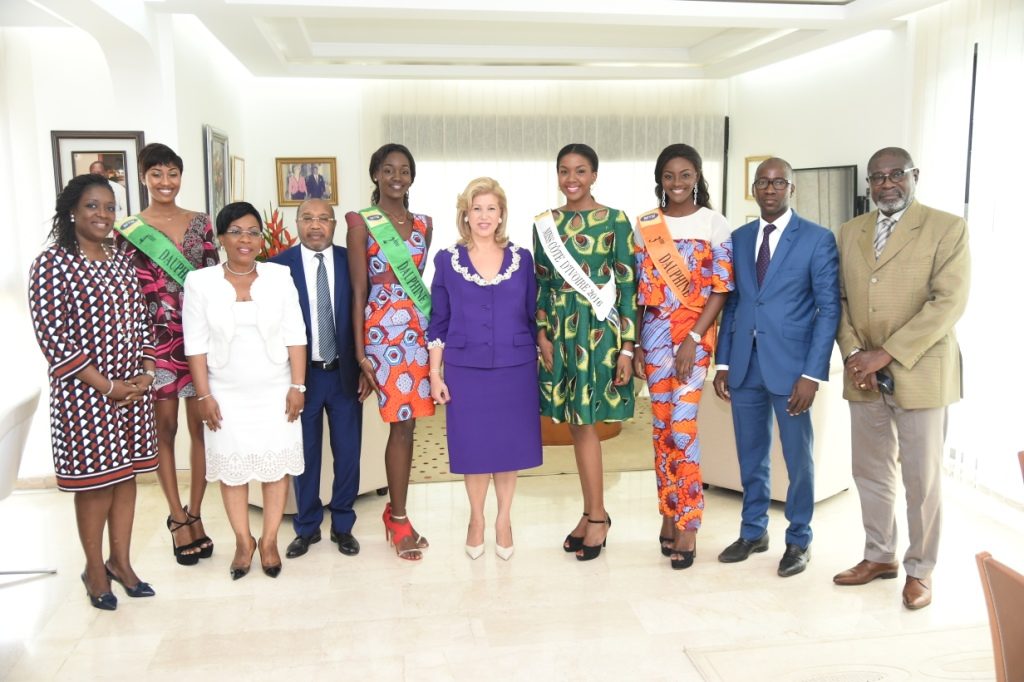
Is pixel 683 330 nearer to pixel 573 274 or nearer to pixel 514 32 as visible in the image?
pixel 573 274

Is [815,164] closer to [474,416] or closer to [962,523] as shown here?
[962,523]

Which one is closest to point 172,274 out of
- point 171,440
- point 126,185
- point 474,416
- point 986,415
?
point 171,440

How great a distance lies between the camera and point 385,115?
6.88 m

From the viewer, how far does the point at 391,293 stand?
3221 mm

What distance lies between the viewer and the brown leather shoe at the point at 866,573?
3049 mm

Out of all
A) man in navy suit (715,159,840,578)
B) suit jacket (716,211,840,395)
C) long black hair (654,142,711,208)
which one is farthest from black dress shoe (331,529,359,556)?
long black hair (654,142,711,208)

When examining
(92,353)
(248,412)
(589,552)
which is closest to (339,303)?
(248,412)

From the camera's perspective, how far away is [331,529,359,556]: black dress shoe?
3418 millimetres

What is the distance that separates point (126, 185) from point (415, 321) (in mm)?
2111

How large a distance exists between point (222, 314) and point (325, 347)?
442 mm

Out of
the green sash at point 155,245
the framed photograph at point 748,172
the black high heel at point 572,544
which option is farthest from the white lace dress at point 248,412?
the framed photograph at point 748,172

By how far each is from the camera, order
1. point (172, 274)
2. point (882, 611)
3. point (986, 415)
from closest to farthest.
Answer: point (882, 611), point (172, 274), point (986, 415)

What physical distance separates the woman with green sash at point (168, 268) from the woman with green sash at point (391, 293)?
24.3 inches

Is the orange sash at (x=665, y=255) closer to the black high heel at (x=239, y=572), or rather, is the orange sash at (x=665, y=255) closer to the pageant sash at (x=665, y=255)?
the pageant sash at (x=665, y=255)
